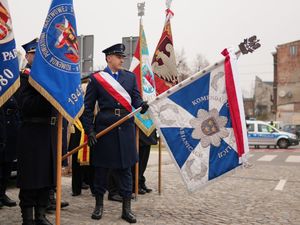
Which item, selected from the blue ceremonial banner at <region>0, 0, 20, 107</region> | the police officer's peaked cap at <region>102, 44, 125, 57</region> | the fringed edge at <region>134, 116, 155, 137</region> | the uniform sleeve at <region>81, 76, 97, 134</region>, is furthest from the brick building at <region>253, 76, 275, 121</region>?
the blue ceremonial banner at <region>0, 0, 20, 107</region>

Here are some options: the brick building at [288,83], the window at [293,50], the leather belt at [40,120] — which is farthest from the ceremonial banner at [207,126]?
the window at [293,50]

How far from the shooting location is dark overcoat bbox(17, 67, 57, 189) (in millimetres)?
4227

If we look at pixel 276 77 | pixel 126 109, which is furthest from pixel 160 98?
pixel 276 77

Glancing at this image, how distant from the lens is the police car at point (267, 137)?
26583 millimetres

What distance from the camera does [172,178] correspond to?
9.12 metres

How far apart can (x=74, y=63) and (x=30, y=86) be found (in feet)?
1.70

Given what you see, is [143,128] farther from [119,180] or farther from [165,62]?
[119,180]

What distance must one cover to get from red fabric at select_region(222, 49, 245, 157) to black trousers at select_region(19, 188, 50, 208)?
7.30ft

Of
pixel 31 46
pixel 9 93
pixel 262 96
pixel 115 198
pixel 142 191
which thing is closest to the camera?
pixel 9 93

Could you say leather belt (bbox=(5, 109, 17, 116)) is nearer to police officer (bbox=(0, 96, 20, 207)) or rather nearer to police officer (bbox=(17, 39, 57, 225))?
police officer (bbox=(0, 96, 20, 207))

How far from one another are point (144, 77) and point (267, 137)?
2170 cm

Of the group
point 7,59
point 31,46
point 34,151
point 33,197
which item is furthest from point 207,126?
point 7,59

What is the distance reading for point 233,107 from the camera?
4883 millimetres

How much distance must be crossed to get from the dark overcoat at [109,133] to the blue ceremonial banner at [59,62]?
0.74 m
